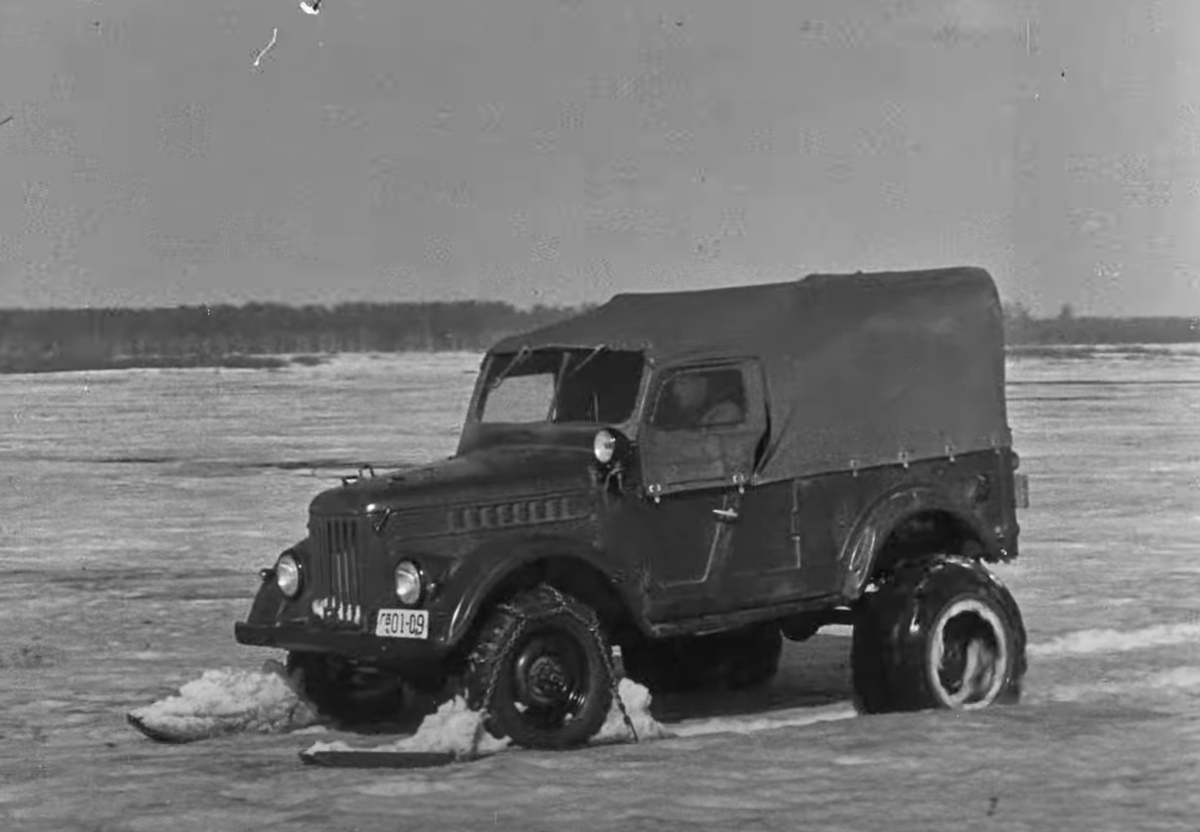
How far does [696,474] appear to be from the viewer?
9.89 metres

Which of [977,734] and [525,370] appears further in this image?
[525,370]

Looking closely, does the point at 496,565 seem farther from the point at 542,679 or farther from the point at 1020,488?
the point at 1020,488

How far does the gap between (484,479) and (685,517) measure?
1.07m

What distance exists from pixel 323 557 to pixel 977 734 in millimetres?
3166

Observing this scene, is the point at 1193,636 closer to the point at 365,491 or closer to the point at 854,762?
the point at 854,762

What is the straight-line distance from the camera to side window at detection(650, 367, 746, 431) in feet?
32.6

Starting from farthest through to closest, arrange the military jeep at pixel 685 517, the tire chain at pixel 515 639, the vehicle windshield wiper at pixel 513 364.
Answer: the vehicle windshield wiper at pixel 513 364 < the military jeep at pixel 685 517 < the tire chain at pixel 515 639

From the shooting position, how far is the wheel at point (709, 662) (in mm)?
11578

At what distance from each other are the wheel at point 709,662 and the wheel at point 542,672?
7.62ft

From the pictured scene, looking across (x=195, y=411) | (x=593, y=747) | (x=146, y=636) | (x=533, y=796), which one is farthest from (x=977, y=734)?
(x=195, y=411)

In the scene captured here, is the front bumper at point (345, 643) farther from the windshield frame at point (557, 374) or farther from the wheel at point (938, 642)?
the wheel at point (938, 642)

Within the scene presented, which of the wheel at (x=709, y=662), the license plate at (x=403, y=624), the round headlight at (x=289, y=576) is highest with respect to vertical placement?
the round headlight at (x=289, y=576)

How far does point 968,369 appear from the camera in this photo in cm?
1112

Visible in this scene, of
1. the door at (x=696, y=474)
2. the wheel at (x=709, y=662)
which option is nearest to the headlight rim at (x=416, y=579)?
the door at (x=696, y=474)
